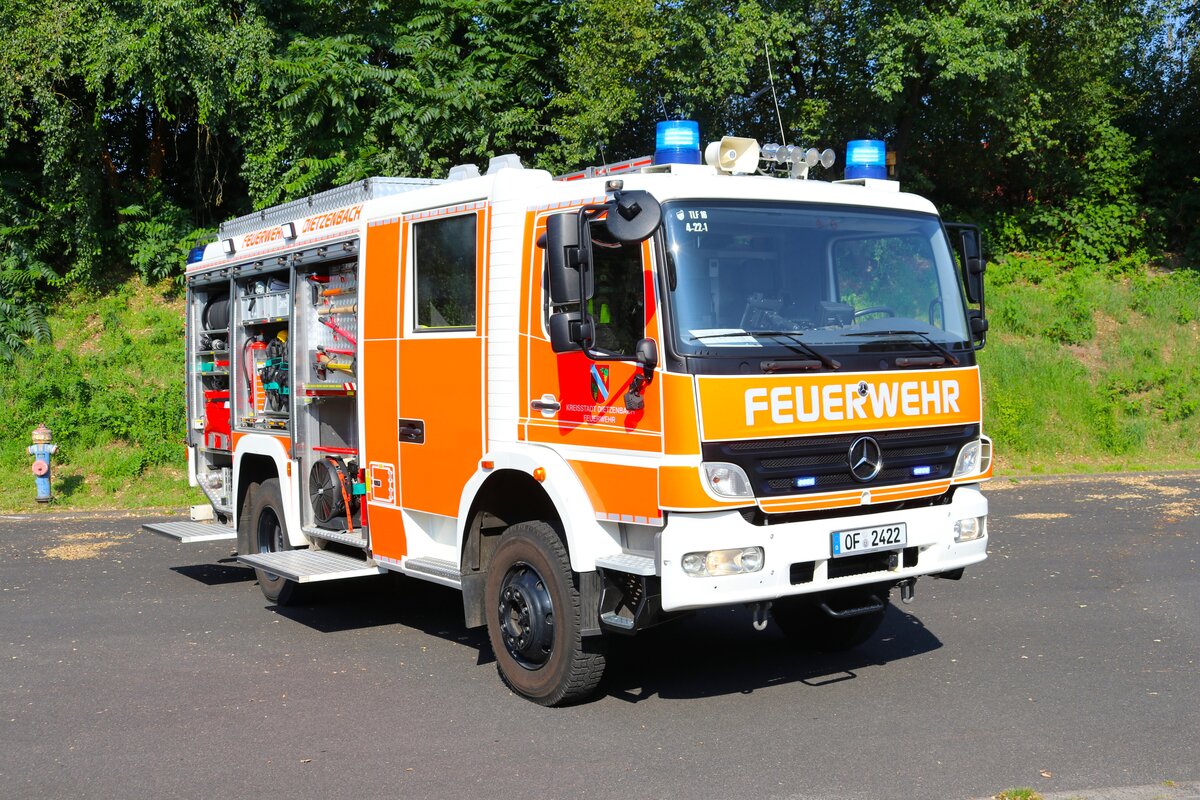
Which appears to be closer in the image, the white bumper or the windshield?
the white bumper

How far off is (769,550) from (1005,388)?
14.3 m

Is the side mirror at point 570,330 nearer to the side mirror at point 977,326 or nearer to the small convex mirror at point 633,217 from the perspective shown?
the small convex mirror at point 633,217

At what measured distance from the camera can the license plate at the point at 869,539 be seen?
6095 mm

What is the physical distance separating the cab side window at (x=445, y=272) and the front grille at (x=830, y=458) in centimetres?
212

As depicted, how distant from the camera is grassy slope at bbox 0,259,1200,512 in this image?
17.3m

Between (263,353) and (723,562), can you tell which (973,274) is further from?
(263,353)

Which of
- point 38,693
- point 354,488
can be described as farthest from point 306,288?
point 38,693

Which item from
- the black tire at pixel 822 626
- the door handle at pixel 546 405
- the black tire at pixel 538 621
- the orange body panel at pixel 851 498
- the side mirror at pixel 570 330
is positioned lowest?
the black tire at pixel 822 626

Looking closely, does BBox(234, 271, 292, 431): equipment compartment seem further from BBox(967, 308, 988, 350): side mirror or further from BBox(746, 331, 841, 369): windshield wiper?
BBox(967, 308, 988, 350): side mirror

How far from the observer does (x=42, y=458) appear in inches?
616

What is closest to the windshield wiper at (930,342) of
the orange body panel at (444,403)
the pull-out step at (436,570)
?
the orange body panel at (444,403)

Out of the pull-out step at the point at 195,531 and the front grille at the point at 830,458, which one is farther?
the pull-out step at the point at 195,531

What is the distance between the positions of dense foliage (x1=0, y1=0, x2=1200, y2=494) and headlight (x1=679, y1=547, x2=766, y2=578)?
12.9 metres

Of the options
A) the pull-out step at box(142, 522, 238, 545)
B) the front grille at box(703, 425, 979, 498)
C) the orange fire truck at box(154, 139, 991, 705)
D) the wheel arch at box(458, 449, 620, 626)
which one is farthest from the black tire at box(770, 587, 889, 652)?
the pull-out step at box(142, 522, 238, 545)
